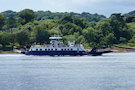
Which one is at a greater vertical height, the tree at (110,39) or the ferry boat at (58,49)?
the tree at (110,39)

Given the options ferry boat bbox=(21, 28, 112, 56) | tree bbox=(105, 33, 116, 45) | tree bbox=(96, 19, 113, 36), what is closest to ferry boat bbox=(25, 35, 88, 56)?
ferry boat bbox=(21, 28, 112, 56)

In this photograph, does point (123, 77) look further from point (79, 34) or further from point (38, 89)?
point (79, 34)

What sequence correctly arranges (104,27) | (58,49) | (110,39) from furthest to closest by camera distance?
(104,27)
(110,39)
(58,49)

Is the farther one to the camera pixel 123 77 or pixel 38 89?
pixel 123 77

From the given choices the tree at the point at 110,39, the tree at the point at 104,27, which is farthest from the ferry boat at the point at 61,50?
the tree at the point at 104,27

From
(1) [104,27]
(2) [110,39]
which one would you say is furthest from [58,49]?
(1) [104,27]

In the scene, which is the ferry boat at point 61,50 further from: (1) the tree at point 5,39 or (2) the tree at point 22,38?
(1) the tree at point 5,39

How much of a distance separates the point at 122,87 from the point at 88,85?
Result: 5359 millimetres

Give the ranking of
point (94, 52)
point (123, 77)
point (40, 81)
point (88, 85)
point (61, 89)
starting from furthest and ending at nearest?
point (94, 52), point (123, 77), point (40, 81), point (88, 85), point (61, 89)

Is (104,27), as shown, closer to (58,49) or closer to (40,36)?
(40,36)

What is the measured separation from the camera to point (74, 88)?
46.5 m

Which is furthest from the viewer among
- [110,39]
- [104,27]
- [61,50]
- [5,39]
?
[104,27]

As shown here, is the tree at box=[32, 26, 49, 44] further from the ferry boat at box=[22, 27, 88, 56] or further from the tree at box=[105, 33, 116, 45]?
the ferry boat at box=[22, 27, 88, 56]

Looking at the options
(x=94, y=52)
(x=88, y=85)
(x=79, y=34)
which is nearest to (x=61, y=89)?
(x=88, y=85)
